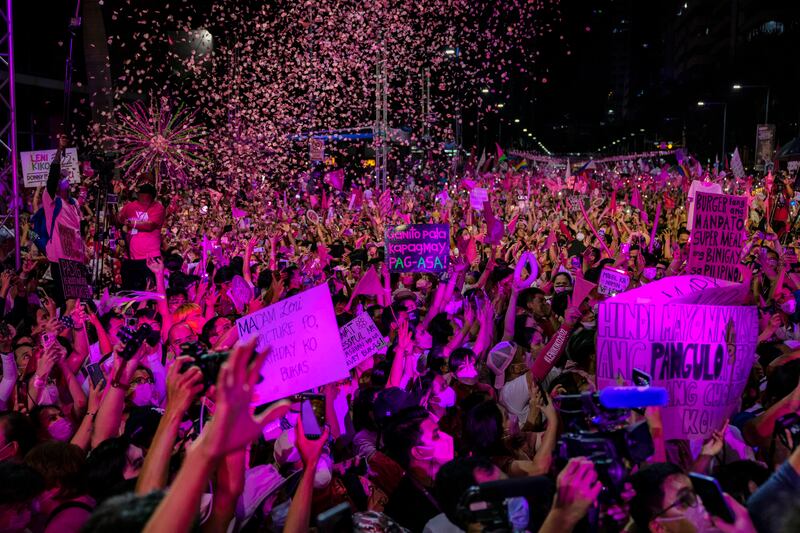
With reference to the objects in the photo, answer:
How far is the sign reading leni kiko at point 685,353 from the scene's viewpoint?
180 inches

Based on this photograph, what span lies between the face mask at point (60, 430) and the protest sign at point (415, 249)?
5334 millimetres

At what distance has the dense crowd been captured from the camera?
103 inches

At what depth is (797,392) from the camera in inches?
165

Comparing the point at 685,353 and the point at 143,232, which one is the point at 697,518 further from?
the point at 143,232

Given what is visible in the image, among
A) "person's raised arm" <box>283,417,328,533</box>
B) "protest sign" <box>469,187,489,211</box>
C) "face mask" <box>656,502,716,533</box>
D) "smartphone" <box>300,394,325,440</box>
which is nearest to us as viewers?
"face mask" <box>656,502,716,533</box>

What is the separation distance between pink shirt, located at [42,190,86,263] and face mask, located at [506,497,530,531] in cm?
632

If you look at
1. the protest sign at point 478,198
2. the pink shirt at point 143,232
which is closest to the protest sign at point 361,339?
the pink shirt at point 143,232

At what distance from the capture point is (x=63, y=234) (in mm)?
8961

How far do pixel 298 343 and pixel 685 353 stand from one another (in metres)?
1.86

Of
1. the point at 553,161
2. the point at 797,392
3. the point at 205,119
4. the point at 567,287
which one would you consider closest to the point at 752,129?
the point at 553,161

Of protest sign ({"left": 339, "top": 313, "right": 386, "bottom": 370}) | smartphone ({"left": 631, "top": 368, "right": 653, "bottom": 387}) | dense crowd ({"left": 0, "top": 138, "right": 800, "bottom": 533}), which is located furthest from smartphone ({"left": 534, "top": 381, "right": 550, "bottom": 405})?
smartphone ({"left": 631, "top": 368, "right": 653, "bottom": 387})

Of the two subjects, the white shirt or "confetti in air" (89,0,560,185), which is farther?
"confetti in air" (89,0,560,185)

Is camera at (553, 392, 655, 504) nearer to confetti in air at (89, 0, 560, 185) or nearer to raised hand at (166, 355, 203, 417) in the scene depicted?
raised hand at (166, 355, 203, 417)

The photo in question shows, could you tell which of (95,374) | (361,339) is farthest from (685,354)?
(95,374)
